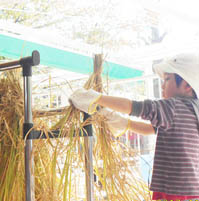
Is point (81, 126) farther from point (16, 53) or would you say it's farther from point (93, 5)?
point (93, 5)

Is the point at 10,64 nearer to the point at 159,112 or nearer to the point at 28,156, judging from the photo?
the point at 28,156

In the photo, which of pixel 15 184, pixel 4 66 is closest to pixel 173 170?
pixel 15 184

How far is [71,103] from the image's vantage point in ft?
4.03

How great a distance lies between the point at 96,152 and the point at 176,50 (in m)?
1.72

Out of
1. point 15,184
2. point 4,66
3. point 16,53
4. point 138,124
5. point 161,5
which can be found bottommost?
point 15,184

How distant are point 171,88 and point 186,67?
0.11 m

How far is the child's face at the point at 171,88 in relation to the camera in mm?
1478

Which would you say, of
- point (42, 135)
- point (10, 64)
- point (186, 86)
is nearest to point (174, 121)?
point (186, 86)

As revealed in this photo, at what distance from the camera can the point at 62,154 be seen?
121 cm

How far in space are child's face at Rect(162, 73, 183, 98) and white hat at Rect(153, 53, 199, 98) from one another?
0.11ft

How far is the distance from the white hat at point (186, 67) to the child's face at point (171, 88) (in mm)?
32

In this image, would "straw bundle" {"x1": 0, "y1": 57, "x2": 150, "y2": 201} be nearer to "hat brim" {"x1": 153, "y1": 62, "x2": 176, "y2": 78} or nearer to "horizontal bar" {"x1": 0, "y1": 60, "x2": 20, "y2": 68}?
"horizontal bar" {"x1": 0, "y1": 60, "x2": 20, "y2": 68}

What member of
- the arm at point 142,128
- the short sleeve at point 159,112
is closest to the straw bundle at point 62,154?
the short sleeve at point 159,112

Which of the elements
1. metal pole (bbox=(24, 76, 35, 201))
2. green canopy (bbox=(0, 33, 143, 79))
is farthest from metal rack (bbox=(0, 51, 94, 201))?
green canopy (bbox=(0, 33, 143, 79))
